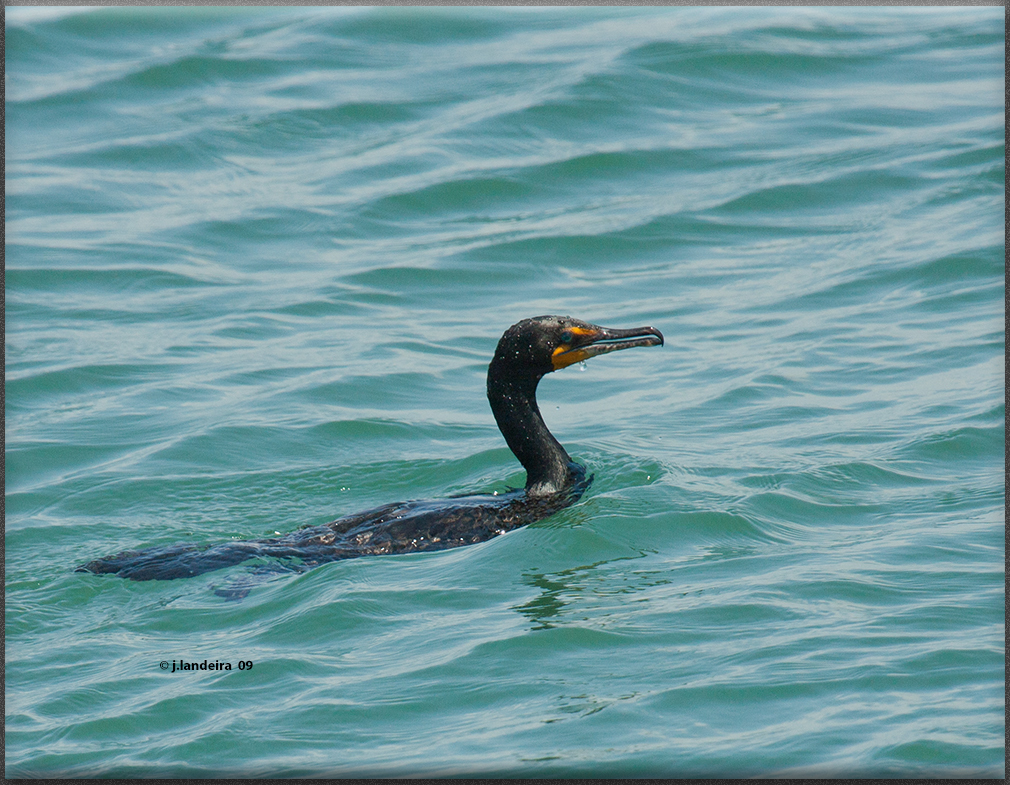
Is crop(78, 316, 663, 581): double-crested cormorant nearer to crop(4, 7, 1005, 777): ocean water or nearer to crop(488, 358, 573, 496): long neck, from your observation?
crop(488, 358, 573, 496): long neck

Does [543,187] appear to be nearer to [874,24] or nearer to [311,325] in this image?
[311,325]

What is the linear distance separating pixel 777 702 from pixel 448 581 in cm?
192

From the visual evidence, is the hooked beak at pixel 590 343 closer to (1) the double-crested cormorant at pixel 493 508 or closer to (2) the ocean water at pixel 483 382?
(1) the double-crested cormorant at pixel 493 508

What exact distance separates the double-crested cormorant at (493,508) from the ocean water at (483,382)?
18 centimetres

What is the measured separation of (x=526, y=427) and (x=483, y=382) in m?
2.47

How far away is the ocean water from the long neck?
0.33 m

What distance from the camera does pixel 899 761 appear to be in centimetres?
429

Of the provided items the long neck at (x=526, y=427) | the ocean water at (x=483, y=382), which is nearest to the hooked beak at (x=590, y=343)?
the long neck at (x=526, y=427)

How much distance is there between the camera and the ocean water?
486 cm

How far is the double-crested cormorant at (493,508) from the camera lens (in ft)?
20.8

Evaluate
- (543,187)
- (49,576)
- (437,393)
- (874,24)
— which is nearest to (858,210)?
(543,187)

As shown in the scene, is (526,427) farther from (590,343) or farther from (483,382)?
(483,382)

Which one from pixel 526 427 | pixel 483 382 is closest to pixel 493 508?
pixel 526 427

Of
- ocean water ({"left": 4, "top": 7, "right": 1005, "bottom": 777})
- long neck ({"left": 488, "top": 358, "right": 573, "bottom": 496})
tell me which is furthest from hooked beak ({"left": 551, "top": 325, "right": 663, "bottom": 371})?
ocean water ({"left": 4, "top": 7, "right": 1005, "bottom": 777})
